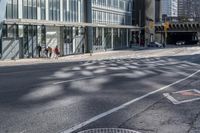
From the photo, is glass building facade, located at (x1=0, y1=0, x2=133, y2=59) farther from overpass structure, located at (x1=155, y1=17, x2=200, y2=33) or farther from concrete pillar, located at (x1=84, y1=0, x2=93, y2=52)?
overpass structure, located at (x1=155, y1=17, x2=200, y2=33)

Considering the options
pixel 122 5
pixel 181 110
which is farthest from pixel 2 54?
pixel 122 5

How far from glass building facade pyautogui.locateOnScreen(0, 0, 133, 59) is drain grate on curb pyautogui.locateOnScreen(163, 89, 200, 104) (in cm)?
3345

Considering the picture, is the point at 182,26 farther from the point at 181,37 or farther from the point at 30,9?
the point at 30,9

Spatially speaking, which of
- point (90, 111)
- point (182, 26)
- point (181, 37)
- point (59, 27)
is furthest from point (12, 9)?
point (181, 37)

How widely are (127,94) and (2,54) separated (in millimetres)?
35724

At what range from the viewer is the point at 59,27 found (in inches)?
2357

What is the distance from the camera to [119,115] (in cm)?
1041

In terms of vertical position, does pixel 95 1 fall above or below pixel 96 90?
above

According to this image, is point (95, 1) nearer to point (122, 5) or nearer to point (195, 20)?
point (122, 5)

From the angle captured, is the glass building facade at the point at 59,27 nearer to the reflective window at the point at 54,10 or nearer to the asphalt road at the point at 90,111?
the reflective window at the point at 54,10

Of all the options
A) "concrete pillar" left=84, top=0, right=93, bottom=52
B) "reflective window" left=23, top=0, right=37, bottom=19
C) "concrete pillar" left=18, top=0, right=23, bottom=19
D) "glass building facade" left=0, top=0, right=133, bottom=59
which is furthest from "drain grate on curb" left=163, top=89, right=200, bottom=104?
"concrete pillar" left=84, top=0, right=93, bottom=52

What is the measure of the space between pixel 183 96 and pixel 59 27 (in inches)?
1848

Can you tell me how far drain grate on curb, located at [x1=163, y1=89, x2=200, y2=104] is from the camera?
13.1 m

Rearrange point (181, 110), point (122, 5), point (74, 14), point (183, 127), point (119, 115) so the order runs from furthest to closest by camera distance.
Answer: point (122, 5) → point (74, 14) → point (181, 110) → point (119, 115) → point (183, 127)
